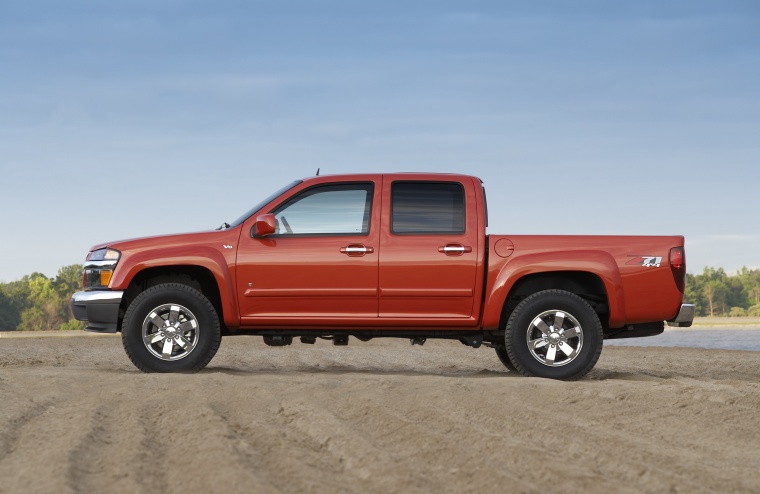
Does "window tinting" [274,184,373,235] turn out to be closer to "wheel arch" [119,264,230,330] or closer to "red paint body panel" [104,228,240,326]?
"red paint body panel" [104,228,240,326]

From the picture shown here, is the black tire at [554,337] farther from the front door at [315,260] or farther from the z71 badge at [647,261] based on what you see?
the front door at [315,260]

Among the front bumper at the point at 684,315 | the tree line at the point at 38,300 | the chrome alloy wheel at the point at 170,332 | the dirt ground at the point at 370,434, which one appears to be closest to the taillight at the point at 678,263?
the front bumper at the point at 684,315

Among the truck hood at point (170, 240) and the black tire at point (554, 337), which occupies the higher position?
the truck hood at point (170, 240)

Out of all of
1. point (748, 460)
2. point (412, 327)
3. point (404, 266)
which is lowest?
point (748, 460)

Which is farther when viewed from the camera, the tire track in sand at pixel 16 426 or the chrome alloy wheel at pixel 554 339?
the chrome alloy wheel at pixel 554 339

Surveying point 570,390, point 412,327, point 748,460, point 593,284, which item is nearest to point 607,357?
point 593,284

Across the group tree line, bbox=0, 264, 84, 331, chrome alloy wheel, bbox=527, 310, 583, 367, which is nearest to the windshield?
chrome alloy wheel, bbox=527, 310, 583, 367

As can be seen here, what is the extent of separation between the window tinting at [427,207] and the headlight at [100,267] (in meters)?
2.69

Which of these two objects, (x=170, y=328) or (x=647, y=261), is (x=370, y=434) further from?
(x=647, y=261)

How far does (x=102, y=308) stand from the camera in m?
9.31

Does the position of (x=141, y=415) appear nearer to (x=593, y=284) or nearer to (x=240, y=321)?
(x=240, y=321)

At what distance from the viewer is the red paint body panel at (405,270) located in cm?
903

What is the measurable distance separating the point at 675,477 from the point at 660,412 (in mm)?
2097

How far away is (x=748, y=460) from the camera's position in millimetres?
5605
